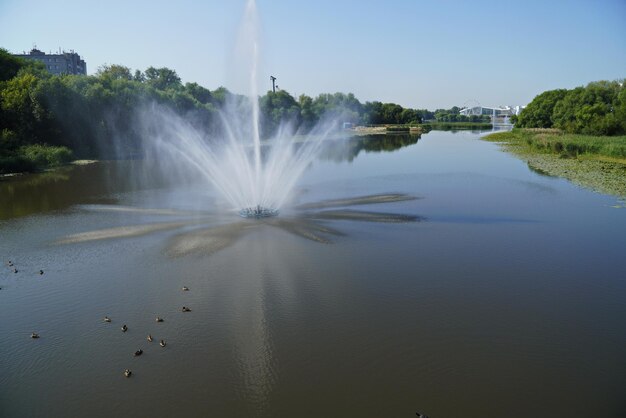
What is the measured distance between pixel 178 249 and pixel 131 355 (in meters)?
7.78

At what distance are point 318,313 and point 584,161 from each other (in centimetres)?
4475

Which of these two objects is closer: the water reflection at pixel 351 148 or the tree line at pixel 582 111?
the water reflection at pixel 351 148

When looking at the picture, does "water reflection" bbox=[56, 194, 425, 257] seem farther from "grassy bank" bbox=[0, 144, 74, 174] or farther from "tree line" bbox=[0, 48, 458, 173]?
"tree line" bbox=[0, 48, 458, 173]

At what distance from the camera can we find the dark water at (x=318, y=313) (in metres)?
9.93

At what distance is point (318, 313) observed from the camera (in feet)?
43.9

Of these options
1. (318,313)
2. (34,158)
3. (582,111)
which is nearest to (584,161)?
(582,111)

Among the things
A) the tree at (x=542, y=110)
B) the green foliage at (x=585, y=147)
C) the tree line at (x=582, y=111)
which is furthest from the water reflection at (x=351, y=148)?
the tree at (x=542, y=110)

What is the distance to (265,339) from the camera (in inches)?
474

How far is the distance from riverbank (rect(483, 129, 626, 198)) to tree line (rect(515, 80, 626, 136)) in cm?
1044

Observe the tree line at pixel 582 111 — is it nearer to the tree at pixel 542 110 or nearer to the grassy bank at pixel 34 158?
the tree at pixel 542 110

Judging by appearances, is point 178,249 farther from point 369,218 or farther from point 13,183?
point 13,183

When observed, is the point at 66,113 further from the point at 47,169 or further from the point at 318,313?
the point at 318,313

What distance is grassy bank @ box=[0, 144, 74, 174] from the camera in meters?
43.7

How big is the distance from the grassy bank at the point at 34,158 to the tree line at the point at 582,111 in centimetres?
7109
